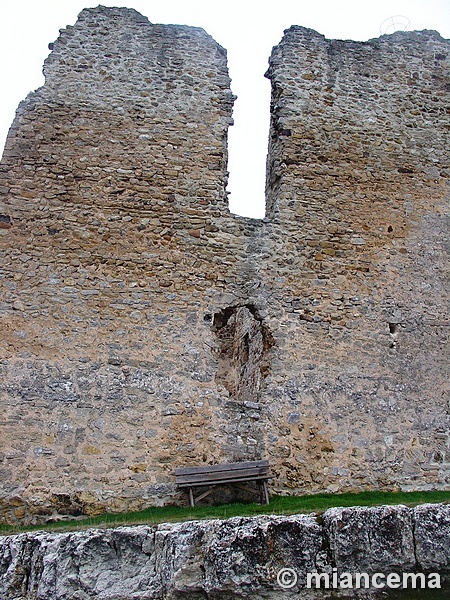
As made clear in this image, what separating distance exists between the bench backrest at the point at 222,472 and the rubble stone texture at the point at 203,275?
183 millimetres

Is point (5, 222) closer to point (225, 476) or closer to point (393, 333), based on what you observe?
point (225, 476)

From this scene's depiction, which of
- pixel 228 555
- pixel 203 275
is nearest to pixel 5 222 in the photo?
pixel 203 275

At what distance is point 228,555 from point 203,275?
4.49 metres

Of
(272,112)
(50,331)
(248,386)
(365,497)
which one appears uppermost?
(272,112)

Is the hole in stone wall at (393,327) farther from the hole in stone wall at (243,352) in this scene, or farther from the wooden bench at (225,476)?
the wooden bench at (225,476)

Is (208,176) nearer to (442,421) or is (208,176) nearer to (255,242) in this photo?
(255,242)

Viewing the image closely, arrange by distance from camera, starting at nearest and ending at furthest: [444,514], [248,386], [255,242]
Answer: [444,514] < [255,242] < [248,386]

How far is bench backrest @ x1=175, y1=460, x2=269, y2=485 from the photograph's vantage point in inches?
265

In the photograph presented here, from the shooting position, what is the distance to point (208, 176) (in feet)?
27.4

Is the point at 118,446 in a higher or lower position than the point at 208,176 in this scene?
lower

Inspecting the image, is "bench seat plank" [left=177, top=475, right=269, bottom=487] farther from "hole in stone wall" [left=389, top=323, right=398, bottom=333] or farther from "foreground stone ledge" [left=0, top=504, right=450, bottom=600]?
"hole in stone wall" [left=389, top=323, right=398, bottom=333]

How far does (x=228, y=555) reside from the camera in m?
3.87

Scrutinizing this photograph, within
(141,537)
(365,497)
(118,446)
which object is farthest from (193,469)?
(141,537)

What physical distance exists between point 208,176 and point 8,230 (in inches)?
116
